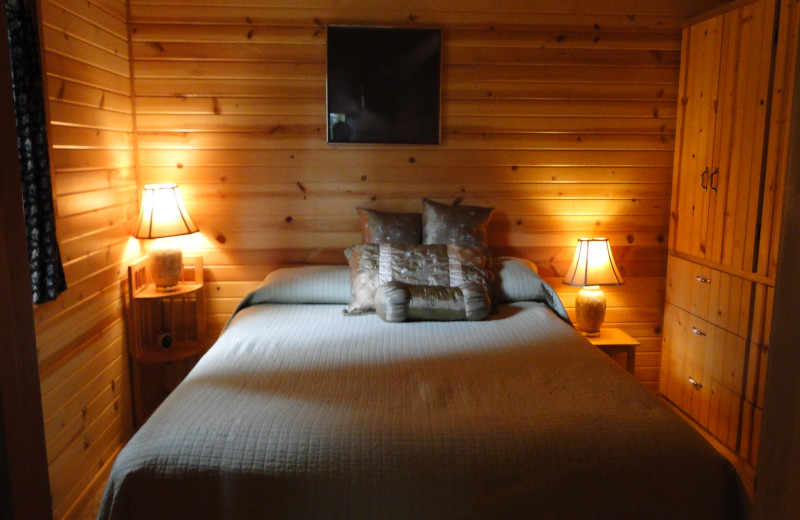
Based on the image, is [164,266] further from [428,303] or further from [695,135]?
[695,135]

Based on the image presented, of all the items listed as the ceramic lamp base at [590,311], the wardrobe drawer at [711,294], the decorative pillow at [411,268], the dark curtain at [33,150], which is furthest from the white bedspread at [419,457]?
the ceramic lamp base at [590,311]

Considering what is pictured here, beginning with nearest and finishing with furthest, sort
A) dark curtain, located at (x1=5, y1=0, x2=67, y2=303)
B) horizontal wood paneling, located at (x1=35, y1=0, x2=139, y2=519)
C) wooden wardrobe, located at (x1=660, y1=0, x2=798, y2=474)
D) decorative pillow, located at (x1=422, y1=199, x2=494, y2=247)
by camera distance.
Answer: dark curtain, located at (x1=5, y1=0, x2=67, y2=303)
horizontal wood paneling, located at (x1=35, y1=0, x2=139, y2=519)
wooden wardrobe, located at (x1=660, y1=0, x2=798, y2=474)
decorative pillow, located at (x1=422, y1=199, x2=494, y2=247)

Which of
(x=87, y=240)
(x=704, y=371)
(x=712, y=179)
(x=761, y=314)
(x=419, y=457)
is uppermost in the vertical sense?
(x=712, y=179)

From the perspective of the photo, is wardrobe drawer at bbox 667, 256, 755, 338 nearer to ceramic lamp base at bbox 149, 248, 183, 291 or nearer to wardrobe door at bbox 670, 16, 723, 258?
wardrobe door at bbox 670, 16, 723, 258

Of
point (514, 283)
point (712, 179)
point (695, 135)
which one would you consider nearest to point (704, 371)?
point (712, 179)

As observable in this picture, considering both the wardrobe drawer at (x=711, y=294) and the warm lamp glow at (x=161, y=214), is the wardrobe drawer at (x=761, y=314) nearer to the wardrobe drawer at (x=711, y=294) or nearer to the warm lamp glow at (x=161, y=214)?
the wardrobe drawer at (x=711, y=294)

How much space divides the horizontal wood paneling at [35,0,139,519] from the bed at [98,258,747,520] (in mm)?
738

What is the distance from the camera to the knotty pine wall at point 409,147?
3.21 metres

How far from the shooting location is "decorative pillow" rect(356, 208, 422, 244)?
3172 mm

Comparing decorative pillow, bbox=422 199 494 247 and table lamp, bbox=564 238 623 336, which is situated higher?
decorative pillow, bbox=422 199 494 247

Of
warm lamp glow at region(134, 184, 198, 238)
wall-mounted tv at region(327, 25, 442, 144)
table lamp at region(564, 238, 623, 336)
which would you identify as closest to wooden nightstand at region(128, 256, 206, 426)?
Result: warm lamp glow at region(134, 184, 198, 238)

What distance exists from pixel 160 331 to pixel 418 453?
87.5 inches

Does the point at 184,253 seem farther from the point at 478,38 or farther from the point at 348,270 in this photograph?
the point at 478,38

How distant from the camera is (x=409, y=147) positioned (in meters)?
3.35
